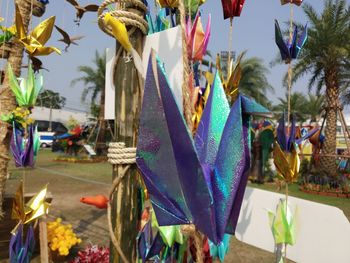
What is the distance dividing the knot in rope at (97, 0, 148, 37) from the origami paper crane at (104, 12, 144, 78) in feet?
0.24

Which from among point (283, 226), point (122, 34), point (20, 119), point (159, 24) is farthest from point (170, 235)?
point (20, 119)

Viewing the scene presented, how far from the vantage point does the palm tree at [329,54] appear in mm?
10047

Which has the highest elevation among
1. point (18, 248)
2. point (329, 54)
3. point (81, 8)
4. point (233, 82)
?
point (329, 54)

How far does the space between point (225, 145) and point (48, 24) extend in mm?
1138

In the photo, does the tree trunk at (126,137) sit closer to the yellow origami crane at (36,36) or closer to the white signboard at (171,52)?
the white signboard at (171,52)

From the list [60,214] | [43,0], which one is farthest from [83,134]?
[43,0]

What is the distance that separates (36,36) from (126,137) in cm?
70

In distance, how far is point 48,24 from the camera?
1354 millimetres

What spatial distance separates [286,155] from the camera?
1346 mm

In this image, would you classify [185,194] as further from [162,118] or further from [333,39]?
[333,39]

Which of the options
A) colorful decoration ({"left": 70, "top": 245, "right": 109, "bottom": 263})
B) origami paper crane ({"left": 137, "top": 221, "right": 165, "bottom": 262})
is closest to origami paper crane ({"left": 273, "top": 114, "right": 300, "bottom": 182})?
origami paper crane ({"left": 137, "top": 221, "right": 165, "bottom": 262})

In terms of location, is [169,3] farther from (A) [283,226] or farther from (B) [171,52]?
(A) [283,226]

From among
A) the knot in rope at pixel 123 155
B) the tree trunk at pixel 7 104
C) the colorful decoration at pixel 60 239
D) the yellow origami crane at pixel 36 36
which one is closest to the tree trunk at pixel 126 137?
the knot in rope at pixel 123 155

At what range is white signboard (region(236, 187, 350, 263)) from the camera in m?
1.33
